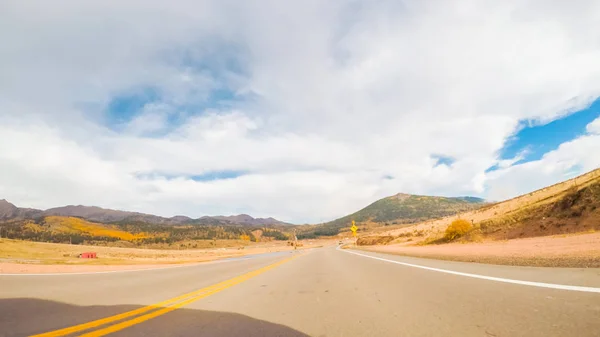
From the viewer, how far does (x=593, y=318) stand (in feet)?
11.3

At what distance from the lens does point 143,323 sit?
16.4 ft

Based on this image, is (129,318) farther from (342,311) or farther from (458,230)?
(458,230)

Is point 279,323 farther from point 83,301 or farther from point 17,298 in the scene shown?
point 17,298

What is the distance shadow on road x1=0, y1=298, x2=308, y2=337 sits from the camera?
437cm

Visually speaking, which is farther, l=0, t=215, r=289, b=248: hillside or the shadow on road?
l=0, t=215, r=289, b=248: hillside

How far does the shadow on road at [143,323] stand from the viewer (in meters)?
4.37

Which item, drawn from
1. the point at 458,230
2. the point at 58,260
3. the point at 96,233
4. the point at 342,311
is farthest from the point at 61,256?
the point at 96,233

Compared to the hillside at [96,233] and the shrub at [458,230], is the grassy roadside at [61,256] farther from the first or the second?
the hillside at [96,233]

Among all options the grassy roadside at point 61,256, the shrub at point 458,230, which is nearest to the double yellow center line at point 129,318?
the grassy roadside at point 61,256

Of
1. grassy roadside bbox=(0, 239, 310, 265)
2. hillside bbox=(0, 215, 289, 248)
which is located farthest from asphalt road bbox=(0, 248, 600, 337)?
hillside bbox=(0, 215, 289, 248)

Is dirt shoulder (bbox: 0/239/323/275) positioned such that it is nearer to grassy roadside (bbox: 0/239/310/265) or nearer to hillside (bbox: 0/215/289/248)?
grassy roadside (bbox: 0/239/310/265)

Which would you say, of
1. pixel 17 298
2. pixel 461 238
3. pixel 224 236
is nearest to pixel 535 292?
pixel 17 298

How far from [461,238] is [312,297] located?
32476 millimetres

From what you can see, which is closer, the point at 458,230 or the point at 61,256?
the point at 458,230
